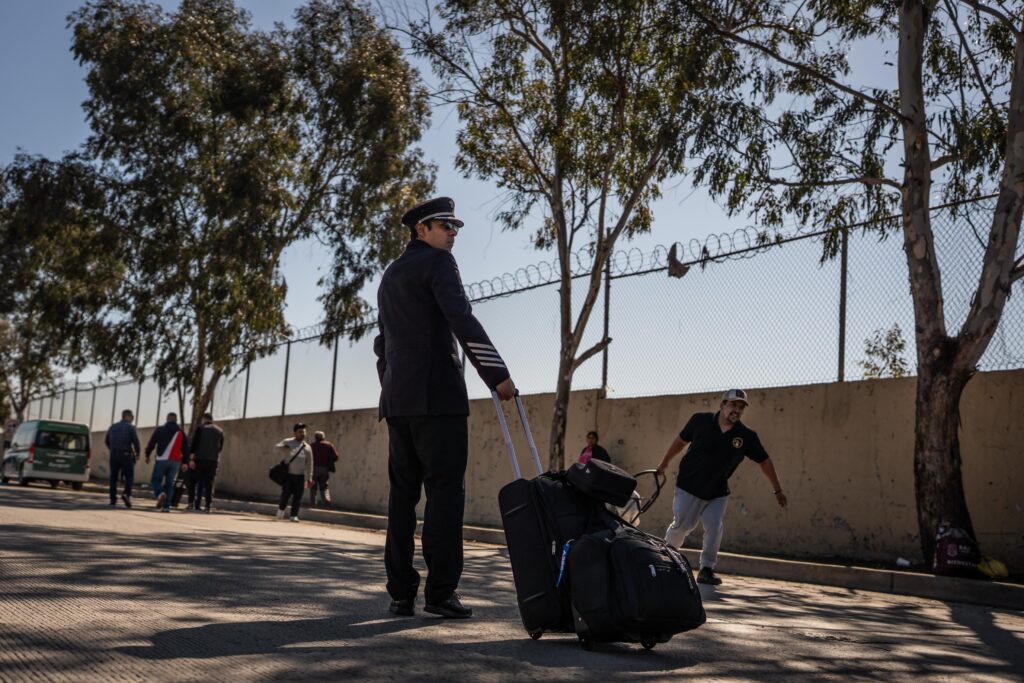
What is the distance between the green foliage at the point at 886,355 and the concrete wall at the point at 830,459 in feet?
0.60

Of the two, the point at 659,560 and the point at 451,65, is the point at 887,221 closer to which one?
the point at 451,65

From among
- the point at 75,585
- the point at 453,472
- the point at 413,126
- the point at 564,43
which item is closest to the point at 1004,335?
the point at 564,43

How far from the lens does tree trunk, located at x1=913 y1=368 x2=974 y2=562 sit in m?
11.0

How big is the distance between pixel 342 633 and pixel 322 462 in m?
17.6

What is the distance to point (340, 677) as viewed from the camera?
382 cm

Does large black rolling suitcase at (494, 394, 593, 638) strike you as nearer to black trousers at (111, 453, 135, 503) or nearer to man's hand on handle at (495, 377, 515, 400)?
man's hand on handle at (495, 377, 515, 400)

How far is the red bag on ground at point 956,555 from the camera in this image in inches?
415

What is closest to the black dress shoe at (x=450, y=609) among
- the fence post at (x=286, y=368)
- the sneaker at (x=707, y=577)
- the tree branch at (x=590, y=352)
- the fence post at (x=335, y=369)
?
the sneaker at (x=707, y=577)

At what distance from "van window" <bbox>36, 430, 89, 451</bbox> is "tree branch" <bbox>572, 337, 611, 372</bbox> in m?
17.5

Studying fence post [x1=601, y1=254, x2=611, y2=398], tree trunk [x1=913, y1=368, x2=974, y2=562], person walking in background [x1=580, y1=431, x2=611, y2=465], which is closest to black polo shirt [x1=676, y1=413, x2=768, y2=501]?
tree trunk [x1=913, y1=368, x2=974, y2=562]

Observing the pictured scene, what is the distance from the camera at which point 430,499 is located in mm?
5426

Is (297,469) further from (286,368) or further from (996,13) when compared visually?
(996,13)

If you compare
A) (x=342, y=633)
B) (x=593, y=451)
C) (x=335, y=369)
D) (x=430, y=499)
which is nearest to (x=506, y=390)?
(x=430, y=499)

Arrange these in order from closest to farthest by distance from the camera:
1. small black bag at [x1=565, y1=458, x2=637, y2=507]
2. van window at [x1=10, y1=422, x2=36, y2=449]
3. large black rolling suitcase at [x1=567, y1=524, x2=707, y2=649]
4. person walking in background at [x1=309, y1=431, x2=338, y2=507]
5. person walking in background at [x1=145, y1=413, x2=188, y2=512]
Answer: large black rolling suitcase at [x1=567, y1=524, x2=707, y2=649] < small black bag at [x1=565, y1=458, x2=637, y2=507] < person walking in background at [x1=145, y1=413, x2=188, y2=512] < person walking in background at [x1=309, y1=431, x2=338, y2=507] < van window at [x1=10, y1=422, x2=36, y2=449]
